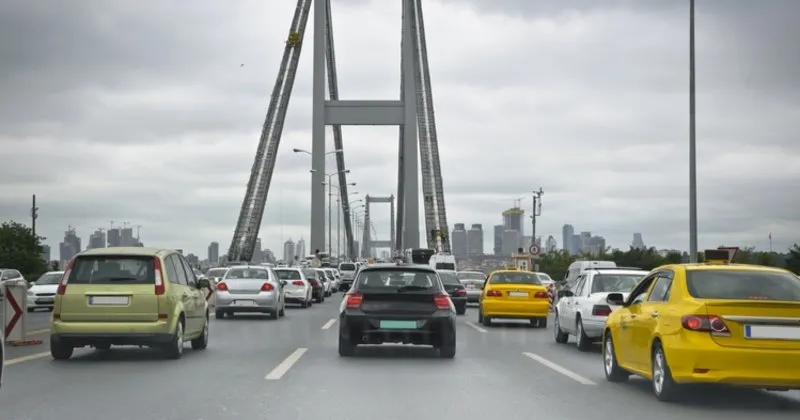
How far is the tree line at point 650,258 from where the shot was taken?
161 feet

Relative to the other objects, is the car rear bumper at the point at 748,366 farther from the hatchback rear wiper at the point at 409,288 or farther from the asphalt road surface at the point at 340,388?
the hatchback rear wiper at the point at 409,288

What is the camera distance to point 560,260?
293 ft

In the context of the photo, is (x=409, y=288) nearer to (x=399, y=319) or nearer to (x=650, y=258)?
(x=399, y=319)

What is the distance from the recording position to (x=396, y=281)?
60.2 ft

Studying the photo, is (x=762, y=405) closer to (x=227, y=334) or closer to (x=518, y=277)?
(x=227, y=334)

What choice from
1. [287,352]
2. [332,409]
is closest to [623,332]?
[332,409]

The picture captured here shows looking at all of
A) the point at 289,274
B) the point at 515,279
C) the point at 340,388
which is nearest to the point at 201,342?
the point at 340,388

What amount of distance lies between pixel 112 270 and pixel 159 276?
2.36 feet

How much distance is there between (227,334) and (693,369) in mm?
14754

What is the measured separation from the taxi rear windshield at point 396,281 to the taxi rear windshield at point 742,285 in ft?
20.8

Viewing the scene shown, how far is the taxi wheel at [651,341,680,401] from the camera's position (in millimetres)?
11586

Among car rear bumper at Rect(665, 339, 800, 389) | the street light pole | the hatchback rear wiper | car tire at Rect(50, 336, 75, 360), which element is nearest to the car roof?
car tire at Rect(50, 336, 75, 360)

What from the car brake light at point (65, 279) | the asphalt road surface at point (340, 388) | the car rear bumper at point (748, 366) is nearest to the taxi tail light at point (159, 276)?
the asphalt road surface at point (340, 388)

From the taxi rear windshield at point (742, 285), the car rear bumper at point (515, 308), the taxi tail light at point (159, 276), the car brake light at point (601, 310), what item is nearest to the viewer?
the taxi rear windshield at point (742, 285)
